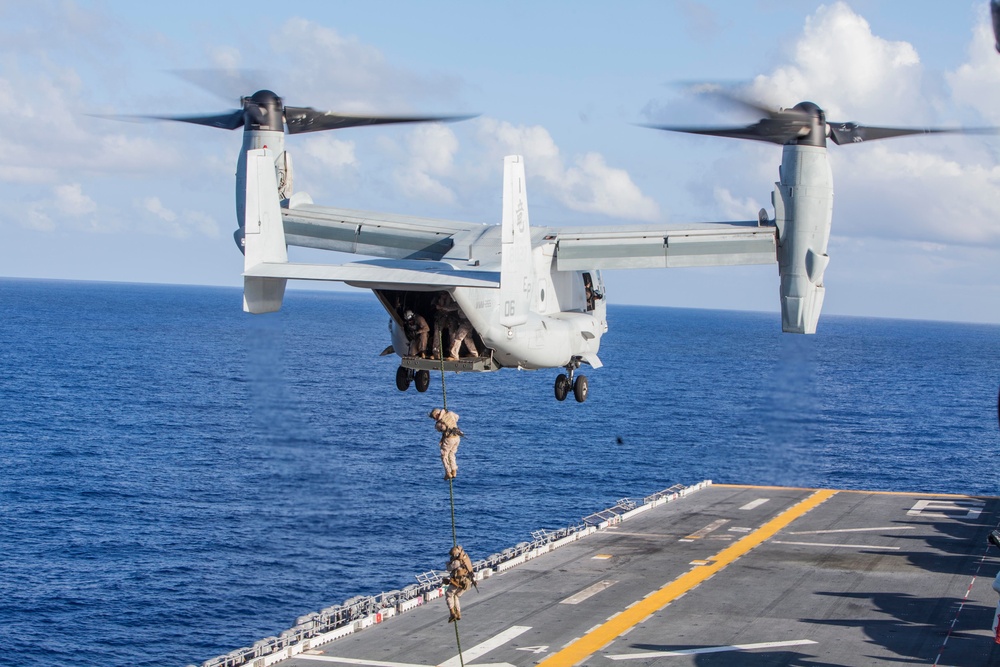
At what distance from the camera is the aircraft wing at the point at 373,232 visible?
2905cm

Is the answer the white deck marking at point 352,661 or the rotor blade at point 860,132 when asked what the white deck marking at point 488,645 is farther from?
the rotor blade at point 860,132

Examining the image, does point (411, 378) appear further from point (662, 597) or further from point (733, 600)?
point (733, 600)

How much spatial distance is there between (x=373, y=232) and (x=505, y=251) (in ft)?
21.6

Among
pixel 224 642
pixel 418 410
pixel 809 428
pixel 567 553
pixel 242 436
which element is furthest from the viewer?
pixel 418 410

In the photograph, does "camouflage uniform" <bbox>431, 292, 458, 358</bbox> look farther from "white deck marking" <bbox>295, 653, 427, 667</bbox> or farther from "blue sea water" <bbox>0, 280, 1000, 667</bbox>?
"white deck marking" <bbox>295, 653, 427, 667</bbox>

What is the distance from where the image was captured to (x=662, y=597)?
145 ft

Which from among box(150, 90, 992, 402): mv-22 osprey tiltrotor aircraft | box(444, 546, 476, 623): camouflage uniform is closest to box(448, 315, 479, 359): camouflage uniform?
box(150, 90, 992, 402): mv-22 osprey tiltrotor aircraft

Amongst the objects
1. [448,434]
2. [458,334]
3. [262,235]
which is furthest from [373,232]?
[448,434]

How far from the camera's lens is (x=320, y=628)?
1639 inches

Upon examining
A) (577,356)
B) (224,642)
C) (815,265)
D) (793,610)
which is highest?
(815,265)

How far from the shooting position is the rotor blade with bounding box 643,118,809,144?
85.5 feet

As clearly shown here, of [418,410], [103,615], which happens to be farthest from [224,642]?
[418,410]

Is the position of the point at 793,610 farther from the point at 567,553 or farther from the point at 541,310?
the point at 541,310

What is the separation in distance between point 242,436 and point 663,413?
4280 centimetres
